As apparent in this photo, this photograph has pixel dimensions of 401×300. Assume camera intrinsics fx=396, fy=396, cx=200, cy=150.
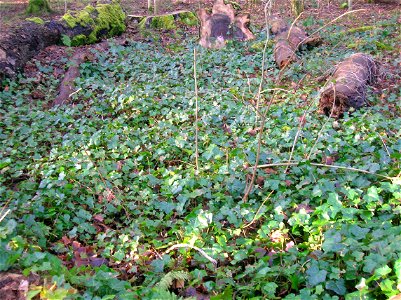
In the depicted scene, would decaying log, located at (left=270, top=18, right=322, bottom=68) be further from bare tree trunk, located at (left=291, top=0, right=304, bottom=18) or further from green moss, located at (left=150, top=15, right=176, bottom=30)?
green moss, located at (left=150, top=15, right=176, bottom=30)

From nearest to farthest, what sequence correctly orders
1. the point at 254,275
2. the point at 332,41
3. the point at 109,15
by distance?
the point at 254,275 < the point at 332,41 < the point at 109,15

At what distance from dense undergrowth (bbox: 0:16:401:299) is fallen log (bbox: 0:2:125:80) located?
Answer: 1220 millimetres

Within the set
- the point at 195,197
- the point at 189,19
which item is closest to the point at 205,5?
the point at 189,19

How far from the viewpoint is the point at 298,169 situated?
4418mm

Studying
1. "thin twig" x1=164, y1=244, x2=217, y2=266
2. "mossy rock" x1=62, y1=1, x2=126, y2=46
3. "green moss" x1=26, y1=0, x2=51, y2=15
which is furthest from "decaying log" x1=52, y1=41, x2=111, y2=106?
"thin twig" x1=164, y1=244, x2=217, y2=266

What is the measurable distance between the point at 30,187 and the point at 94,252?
4.71 ft

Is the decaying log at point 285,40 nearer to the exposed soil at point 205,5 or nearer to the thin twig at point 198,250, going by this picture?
the exposed soil at point 205,5

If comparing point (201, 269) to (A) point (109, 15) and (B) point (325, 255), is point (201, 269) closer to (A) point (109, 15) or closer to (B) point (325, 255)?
(B) point (325, 255)

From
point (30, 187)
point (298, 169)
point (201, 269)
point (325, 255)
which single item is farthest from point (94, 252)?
point (298, 169)

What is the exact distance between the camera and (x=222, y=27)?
10.9 m

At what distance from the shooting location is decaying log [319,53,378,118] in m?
6.13

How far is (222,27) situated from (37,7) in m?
5.84

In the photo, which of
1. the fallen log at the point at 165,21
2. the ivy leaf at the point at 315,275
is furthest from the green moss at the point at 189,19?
the ivy leaf at the point at 315,275

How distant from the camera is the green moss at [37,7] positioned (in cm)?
1200
